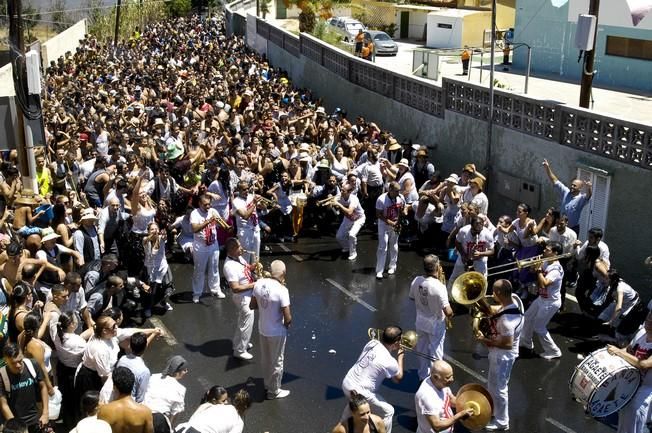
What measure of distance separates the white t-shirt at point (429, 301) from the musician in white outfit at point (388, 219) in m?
3.86

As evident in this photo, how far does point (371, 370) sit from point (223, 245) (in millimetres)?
6904

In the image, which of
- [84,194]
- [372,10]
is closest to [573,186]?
[84,194]

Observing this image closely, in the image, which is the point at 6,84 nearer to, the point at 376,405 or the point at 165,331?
the point at 165,331

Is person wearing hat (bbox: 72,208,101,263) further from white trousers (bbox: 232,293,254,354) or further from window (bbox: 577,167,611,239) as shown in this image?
window (bbox: 577,167,611,239)

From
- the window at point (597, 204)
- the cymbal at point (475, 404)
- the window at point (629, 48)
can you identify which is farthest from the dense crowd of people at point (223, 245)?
the window at point (629, 48)

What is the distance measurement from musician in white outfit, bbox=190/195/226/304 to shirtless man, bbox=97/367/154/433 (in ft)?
16.9

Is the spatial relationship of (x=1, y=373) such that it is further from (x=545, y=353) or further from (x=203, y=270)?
(x=545, y=353)

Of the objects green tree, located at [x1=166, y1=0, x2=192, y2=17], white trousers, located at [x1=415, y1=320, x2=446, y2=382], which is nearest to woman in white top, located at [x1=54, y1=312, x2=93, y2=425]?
white trousers, located at [x1=415, y1=320, x2=446, y2=382]

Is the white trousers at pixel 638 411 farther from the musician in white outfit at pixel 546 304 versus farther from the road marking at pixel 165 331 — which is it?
the road marking at pixel 165 331

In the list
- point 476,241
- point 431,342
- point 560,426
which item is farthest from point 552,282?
point 560,426

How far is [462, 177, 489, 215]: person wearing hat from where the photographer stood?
1309 centimetres

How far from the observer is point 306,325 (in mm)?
11336

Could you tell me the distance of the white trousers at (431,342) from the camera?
9.23 m

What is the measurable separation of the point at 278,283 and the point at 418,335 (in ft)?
5.82
